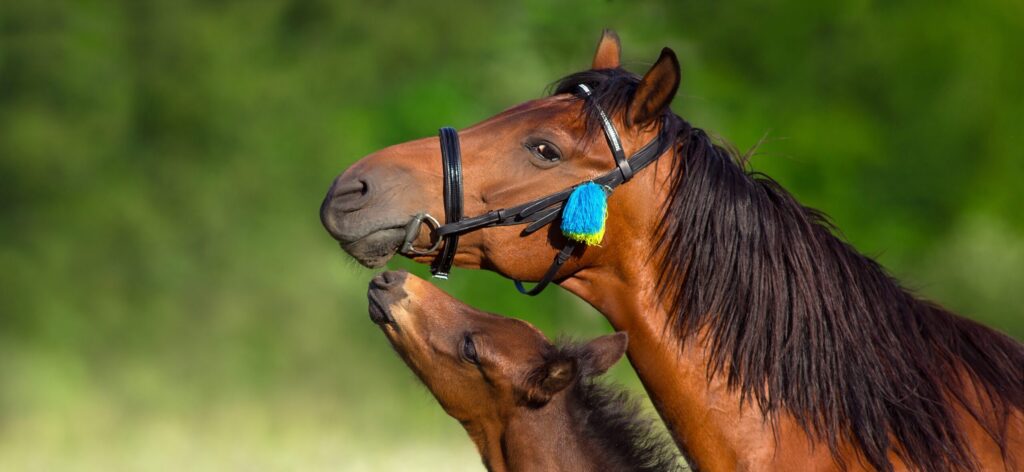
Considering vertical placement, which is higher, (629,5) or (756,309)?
(629,5)

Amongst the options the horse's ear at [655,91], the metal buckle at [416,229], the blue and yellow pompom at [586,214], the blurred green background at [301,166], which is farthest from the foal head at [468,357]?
the blurred green background at [301,166]

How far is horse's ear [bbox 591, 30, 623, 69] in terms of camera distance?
444 centimetres

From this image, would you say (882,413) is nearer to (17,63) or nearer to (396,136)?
(396,136)

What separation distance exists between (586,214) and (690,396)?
64 centimetres

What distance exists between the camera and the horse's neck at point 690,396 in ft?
12.4

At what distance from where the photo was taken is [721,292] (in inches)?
151

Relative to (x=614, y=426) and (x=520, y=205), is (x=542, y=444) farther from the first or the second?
(x=520, y=205)

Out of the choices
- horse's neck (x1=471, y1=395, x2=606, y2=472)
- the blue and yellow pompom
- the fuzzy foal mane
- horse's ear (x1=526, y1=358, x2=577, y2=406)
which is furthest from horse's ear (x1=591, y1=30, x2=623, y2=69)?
horse's neck (x1=471, y1=395, x2=606, y2=472)

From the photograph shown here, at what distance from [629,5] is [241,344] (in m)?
4.98

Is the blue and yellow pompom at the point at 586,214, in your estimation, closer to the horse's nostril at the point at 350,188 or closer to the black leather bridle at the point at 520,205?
the black leather bridle at the point at 520,205

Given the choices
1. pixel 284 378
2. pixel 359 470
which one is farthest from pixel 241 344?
pixel 359 470

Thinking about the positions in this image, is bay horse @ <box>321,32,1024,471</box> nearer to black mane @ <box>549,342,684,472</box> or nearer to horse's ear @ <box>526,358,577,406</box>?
horse's ear @ <box>526,358,577,406</box>

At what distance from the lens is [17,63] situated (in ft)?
41.2

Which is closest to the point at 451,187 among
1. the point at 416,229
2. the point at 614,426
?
the point at 416,229
